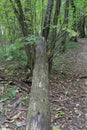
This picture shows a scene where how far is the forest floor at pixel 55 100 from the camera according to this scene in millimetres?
3916

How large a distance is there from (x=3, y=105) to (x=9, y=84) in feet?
3.78

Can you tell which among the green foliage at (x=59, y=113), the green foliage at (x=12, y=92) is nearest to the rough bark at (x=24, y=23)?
the green foliage at (x=12, y=92)

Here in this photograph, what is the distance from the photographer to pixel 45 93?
3545mm

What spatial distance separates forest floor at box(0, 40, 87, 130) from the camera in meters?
3.92

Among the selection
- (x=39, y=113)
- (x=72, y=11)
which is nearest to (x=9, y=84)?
(x=39, y=113)

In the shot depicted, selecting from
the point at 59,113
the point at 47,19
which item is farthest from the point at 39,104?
the point at 47,19

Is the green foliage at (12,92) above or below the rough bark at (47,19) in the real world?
below

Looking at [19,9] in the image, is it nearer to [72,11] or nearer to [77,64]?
[72,11]

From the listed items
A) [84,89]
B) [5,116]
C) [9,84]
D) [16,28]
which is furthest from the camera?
[16,28]

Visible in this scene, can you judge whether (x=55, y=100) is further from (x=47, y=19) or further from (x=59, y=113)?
(x=47, y=19)

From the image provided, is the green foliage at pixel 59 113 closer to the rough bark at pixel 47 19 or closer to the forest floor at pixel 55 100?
the forest floor at pixel 55 100

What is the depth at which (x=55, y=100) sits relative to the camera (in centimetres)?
511

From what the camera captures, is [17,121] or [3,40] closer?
[17,121]

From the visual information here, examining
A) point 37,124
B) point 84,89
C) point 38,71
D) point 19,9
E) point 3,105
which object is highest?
point 19,9
